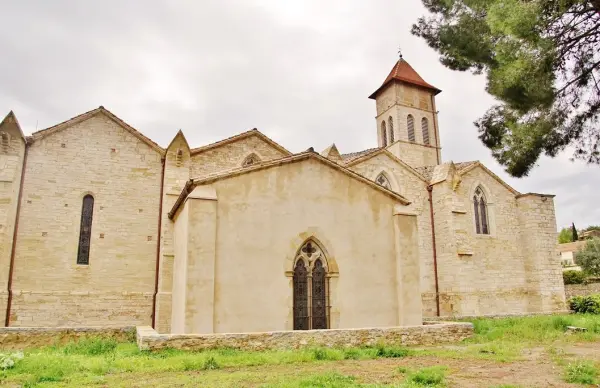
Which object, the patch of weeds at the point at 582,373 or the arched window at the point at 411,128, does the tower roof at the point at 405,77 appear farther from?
the patch of weeds at the point at 582,373

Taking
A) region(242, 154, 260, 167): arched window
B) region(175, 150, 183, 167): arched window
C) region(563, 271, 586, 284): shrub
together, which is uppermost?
region(242, 154, 260, 167): arched window

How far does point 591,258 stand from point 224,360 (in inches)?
1714

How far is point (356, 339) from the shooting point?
10.4m

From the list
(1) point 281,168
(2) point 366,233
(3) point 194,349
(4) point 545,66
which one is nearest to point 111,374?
(3) point 194,349

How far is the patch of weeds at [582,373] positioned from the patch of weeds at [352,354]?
3.84 metres

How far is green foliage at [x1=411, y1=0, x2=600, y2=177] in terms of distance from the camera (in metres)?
7.61

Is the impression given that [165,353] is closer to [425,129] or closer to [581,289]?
[425,129]

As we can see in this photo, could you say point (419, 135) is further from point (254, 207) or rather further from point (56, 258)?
point (56, 258)

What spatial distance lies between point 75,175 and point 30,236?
8.34 ft

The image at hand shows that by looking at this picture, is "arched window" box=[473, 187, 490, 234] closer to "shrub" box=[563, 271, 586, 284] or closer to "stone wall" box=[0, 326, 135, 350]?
"shrub" box=[563, 271, 586, 284]

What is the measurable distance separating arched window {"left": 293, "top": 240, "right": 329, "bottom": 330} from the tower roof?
22934 millimetres

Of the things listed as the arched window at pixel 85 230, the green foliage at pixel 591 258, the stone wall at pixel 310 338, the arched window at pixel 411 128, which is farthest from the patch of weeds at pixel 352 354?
the green foliage at pixel 591 258

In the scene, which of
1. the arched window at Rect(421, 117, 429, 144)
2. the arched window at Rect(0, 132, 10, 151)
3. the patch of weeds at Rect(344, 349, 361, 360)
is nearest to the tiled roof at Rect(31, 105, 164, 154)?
the arched window at Rect(0, 132, 10, 151)

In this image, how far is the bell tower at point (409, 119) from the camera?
31188mm
